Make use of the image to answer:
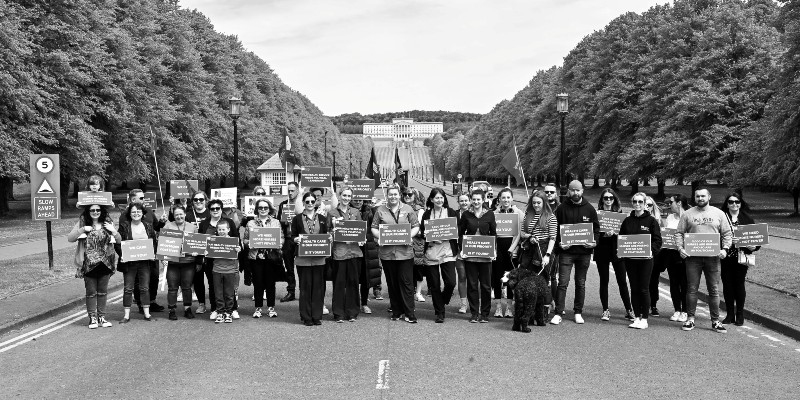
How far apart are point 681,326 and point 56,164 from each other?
1410cm

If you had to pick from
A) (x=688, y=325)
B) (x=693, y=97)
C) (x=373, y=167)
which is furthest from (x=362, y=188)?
(x=693, y=97)

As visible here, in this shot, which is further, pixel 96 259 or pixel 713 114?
pixel 713 114

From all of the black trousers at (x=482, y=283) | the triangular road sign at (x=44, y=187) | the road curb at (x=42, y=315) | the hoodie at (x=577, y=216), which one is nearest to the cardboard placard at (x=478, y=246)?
the black trousers at (x=482, y=283)

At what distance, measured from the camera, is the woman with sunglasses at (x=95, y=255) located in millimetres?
11367

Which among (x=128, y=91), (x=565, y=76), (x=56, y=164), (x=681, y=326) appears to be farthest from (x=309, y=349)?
(x=565, y=76)

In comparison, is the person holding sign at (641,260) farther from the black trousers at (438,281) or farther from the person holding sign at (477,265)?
the black trousers at (438,281)

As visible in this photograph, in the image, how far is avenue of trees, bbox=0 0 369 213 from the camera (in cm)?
3262

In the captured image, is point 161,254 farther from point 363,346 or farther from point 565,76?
point 565,76

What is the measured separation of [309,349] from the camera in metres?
9.73

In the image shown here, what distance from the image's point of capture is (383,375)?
27.1 feet

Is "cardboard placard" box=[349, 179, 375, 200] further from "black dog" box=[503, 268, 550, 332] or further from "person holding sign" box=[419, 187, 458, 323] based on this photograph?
"black dog" box=[503, 268, 550, 332]

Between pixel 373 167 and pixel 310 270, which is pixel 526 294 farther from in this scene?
pixel 373 167

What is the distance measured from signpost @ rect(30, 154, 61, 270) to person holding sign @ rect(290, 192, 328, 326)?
8.65 m

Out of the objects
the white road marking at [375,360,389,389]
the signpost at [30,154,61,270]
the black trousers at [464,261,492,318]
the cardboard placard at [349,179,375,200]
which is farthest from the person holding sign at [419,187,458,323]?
the signpost at [30,154,61,270]
